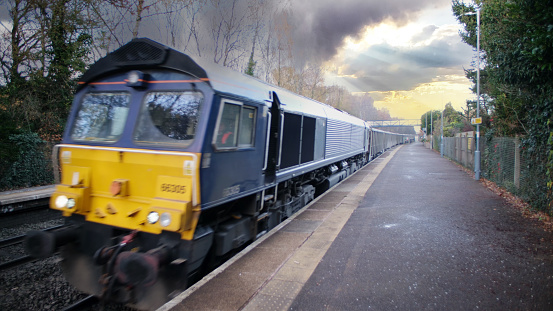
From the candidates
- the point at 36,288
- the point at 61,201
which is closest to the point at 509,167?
the point at 61,201

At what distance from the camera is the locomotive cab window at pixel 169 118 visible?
13.0 ft

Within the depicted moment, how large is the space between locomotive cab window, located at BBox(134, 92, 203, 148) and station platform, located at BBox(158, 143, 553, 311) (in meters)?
1.90

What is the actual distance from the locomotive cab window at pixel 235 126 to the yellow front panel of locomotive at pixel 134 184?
65cm

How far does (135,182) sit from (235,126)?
1.51 metres

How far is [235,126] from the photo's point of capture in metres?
4.53

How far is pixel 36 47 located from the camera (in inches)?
503

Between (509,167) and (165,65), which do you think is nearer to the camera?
(165,65)

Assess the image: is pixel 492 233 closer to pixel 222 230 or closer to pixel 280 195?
pixel 280 195

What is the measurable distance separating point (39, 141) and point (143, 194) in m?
11.3

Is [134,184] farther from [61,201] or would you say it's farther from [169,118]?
[61,201]

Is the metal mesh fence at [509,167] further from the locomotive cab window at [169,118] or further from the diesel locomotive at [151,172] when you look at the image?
the locomotive cab window at [169,118]

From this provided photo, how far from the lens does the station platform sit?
3.66m

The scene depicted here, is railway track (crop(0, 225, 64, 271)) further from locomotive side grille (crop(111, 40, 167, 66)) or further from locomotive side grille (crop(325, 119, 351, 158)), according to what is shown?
locomotive side grille (crop(325, 119, 351, 158))

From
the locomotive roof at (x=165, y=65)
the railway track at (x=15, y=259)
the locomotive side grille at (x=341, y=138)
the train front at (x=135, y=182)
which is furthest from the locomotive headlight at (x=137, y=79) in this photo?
the locomotive side grille at (x=341, y=138)
